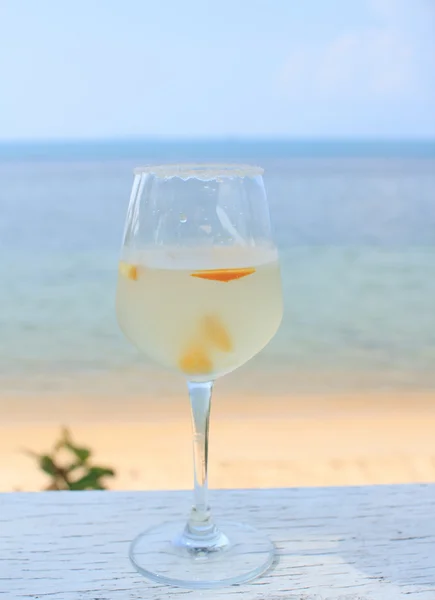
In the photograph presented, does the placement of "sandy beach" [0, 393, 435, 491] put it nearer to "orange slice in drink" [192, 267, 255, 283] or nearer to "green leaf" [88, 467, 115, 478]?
"green leaf" [88, 467, 115, 478]

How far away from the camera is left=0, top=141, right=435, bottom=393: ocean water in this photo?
19.8 feet

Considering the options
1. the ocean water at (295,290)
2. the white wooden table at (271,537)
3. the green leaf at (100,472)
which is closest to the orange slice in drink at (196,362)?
the white wooden table at (271,537)

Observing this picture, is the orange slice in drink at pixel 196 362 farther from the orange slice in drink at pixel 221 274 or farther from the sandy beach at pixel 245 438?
the sandy beach at pixel 245 438

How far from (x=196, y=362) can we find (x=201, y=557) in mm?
230

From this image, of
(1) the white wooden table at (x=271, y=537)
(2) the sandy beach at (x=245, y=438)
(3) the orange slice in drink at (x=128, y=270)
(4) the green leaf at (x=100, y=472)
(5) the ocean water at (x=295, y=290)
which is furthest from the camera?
(5) the ocean water at (x=295, y=290)

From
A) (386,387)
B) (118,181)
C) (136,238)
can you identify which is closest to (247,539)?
(136,238)

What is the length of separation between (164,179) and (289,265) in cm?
1006

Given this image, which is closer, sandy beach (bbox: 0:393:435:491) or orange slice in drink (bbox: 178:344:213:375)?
orange slice in drink (bbox: 178:344:213:375)

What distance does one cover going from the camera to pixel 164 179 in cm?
87

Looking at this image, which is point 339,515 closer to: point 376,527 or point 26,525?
point 376,527

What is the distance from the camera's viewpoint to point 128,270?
0.89 meters

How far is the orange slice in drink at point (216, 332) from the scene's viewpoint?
33.9 inches

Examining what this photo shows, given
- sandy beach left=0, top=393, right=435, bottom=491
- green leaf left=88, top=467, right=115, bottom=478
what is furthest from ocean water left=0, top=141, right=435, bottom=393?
green leaf left=88, top=467, right=115, bottom=478

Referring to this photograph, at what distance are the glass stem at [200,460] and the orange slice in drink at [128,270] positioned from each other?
15 centimetres
